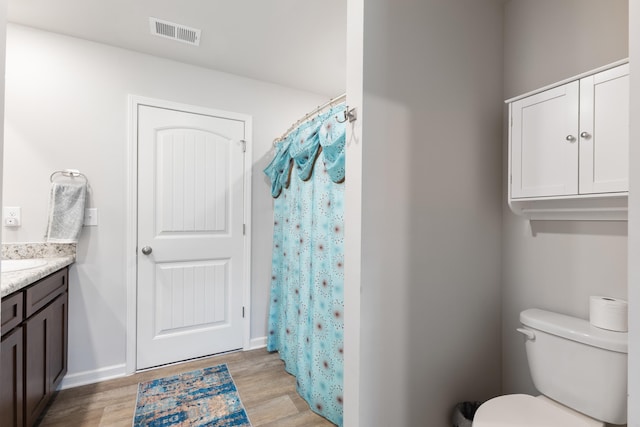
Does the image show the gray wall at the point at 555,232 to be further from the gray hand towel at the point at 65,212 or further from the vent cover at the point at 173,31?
the gray hand towel at the point at 65,212

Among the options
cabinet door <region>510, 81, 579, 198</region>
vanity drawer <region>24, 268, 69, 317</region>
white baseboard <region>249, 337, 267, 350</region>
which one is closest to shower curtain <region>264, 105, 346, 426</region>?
white baseboard <region>249, 337, 267, 350</region>

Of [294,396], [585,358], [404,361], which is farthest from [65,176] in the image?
[585,358]

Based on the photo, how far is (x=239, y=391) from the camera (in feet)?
6.48

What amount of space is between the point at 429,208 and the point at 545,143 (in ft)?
1.79

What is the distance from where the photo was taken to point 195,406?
182cm

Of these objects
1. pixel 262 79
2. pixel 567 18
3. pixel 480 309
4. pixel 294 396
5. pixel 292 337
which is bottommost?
pixel 294 396

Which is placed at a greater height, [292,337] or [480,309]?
[480,309]

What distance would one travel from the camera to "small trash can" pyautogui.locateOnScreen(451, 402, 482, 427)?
133 cm

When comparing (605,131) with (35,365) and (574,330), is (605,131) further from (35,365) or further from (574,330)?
(35,365)

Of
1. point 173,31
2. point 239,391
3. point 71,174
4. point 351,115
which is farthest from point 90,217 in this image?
point 351,115

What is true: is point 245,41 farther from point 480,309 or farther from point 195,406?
point 195,406

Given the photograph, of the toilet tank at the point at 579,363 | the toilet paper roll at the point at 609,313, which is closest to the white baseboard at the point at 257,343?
the toilet tank at the point at 579,363

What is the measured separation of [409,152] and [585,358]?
1.04 meters

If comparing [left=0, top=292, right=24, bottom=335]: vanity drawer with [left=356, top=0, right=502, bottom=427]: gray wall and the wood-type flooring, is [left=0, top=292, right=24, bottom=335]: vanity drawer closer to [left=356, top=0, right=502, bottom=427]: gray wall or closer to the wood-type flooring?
the wood-type flooring
